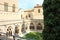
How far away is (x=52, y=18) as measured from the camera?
6.98 meters

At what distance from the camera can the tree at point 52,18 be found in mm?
6910

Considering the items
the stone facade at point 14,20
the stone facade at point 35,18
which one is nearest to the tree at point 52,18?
the stone facade at point 14,20

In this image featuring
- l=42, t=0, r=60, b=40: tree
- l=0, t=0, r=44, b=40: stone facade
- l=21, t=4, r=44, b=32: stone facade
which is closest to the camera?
l=42, t=0, r=60, b=40: tree

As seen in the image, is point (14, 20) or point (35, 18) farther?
point (35, 18)

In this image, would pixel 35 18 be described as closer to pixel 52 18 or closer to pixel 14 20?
pixel 14 20

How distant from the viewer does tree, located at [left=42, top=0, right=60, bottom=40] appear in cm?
691

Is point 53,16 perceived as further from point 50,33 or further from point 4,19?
point 4,19

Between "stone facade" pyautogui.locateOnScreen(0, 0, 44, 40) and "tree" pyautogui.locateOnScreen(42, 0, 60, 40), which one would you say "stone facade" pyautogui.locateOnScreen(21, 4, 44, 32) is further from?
"tree" pyautogui.locateOnScreen(42, 0, 60, 40)

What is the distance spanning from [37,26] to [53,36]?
20418mm

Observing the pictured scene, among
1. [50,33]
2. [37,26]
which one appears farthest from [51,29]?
[37,26]

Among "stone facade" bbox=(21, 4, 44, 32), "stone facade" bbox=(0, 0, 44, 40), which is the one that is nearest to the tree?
"stone facade" bbox=(0, 0, 44, 40)

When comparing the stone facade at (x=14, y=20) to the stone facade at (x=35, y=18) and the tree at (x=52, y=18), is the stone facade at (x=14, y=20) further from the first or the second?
the tree at (x=52, y=18)

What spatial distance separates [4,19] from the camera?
54.1 ft

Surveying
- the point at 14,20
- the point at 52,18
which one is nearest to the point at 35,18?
the point at 14,20
